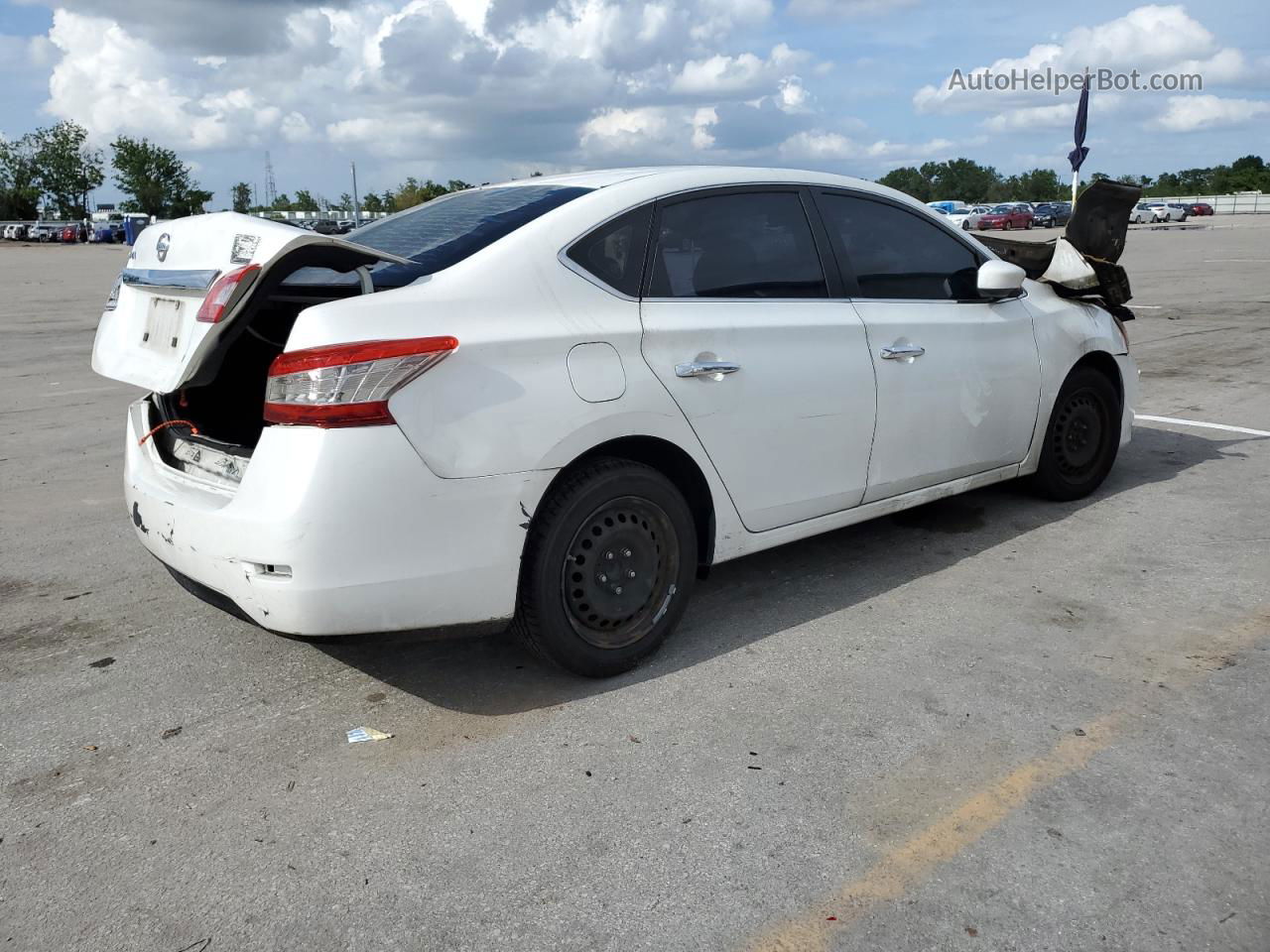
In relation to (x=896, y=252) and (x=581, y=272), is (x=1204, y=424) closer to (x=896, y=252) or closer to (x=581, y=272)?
Result: (x=896, y=252)

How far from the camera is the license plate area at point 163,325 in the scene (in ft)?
11.5

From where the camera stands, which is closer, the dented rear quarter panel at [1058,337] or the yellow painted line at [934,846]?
the yellow painted line at [934,846]

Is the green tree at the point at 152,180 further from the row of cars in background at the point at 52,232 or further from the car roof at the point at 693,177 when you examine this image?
the car roof at the point at 693,177

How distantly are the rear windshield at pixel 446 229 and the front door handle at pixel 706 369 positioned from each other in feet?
2.30

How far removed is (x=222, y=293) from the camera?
324 centimetres

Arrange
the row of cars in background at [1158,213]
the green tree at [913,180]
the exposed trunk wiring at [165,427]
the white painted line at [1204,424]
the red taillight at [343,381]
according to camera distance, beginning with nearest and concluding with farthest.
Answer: the red taillight at [343,381]
the exposed trunk wiring at [165,427]
the white painted line at [1204,424]
the row of cars in background at [1158,213]
the green tree at [913,180]

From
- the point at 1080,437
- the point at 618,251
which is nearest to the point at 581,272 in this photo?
the point at 618,251

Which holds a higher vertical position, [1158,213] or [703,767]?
[1158,213]

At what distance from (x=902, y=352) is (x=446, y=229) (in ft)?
6.19

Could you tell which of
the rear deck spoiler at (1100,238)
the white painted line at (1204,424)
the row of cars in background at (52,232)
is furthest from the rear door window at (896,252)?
the row of cars in background at (52,232)

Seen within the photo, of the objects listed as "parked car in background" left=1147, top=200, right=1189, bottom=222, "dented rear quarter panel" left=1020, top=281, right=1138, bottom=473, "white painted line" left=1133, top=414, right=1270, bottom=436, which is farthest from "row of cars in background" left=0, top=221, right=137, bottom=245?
"dented rear quarter panel" left=1020, top=281, right=1138, bottom=473

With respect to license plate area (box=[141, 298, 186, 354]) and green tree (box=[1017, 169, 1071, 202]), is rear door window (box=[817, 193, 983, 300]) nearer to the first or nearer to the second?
license plate area (box=[141, 298, 186, 354])

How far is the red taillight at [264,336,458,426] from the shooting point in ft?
9.97

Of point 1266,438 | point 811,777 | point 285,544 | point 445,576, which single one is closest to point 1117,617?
point 811,777
